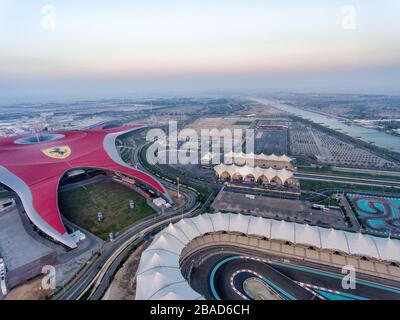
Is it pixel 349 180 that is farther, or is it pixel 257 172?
pixel 349 180

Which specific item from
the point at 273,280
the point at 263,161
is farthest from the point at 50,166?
the point at 263,161

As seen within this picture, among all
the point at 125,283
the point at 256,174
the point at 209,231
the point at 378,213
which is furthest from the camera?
the point at 256,174

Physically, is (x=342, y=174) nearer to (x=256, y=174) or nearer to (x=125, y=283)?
(x=256, y=174)

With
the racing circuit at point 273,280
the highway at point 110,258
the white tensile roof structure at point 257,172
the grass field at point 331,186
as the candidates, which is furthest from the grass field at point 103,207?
the grass field at point 331,186

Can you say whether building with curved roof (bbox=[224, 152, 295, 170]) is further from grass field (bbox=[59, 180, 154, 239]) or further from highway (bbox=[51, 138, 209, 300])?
grass field (bbox=[59, 180, 154, 239])

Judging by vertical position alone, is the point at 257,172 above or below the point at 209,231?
above

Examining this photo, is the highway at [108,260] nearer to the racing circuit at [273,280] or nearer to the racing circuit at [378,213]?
the racing circuit at [273,280]
